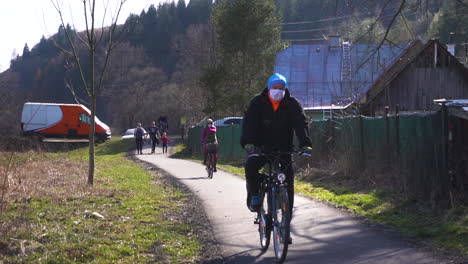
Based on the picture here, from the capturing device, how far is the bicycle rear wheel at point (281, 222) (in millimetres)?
6008

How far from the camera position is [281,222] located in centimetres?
619

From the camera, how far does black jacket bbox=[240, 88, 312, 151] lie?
6590 millimetres

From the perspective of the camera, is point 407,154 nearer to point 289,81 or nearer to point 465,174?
point 465,174

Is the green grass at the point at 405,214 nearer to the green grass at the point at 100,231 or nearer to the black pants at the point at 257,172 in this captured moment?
the black pants at the point at 257,172

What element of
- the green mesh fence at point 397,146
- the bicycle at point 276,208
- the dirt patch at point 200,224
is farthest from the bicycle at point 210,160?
the bicycle at point 276,208

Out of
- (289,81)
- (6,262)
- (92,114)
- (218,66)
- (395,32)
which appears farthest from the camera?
(218,66)

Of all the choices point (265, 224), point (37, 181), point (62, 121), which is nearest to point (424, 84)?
point (37, 181)

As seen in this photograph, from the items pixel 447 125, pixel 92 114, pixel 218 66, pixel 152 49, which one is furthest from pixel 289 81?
pixel 152 49

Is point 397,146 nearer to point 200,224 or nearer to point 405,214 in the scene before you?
point 405,214

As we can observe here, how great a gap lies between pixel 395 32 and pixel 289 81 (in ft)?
96.5

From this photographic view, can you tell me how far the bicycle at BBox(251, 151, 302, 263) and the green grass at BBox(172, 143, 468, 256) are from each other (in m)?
1.98

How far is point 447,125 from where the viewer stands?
9.49 m

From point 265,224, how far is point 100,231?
243cm

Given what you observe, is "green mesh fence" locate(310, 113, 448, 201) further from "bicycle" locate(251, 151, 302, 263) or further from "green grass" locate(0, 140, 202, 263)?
"green grass" locate(0, 140, 202, 263)
